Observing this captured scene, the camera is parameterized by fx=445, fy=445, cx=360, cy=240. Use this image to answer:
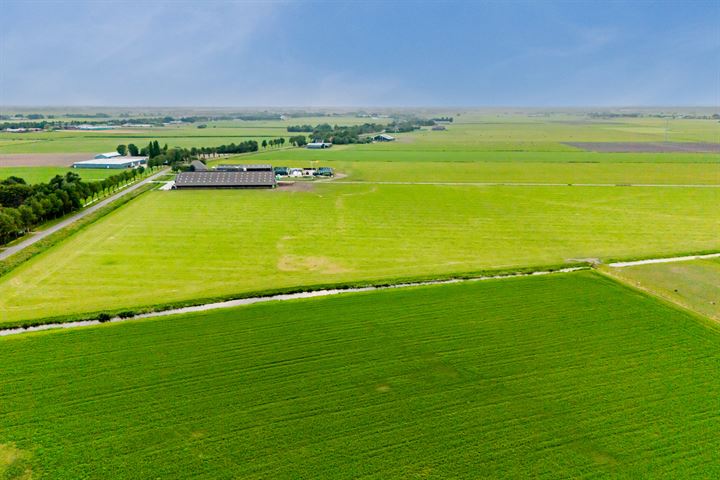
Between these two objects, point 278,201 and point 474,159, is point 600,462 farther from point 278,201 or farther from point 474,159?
point 474,159

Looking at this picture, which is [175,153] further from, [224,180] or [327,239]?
[327,239]

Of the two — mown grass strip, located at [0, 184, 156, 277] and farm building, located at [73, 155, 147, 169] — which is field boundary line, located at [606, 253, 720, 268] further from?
farm building, located at [73, 155, 147, 169]

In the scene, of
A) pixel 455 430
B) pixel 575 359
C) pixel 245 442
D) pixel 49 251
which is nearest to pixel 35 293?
pixel 49 251

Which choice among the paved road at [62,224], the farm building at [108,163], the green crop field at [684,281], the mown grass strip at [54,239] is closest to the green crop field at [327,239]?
the mown grass strip at [54,239]

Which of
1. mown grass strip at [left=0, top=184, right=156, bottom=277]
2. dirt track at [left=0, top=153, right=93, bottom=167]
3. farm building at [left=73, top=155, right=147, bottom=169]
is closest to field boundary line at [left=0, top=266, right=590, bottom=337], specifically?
mown grass strip at [left=0, top=184, right=156, bottom=277]

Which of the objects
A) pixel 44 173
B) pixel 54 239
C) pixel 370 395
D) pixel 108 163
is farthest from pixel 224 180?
pixel 370 395
